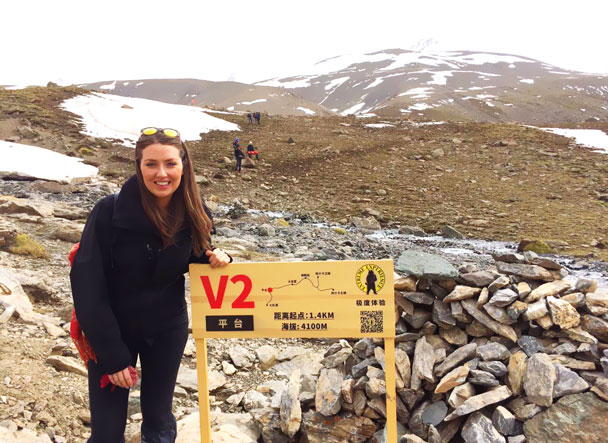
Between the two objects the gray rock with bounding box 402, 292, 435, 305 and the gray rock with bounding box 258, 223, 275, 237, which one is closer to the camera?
the gray rock with bounding box 402, 292, 435, 305

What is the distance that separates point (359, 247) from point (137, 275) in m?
9.63

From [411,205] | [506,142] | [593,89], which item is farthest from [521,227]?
[593,89]

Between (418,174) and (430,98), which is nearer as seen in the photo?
(418,174)

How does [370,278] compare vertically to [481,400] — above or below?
above

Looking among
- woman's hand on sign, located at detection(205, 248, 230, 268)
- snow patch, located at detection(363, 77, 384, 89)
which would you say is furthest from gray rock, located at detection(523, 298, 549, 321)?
snow patch, located at detection(363, 77, 384, 89)

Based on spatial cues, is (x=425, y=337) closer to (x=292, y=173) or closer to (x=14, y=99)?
(x=292, y=173)

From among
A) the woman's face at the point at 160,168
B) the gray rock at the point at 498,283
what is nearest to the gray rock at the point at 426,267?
the gray rock at the point at 498,283

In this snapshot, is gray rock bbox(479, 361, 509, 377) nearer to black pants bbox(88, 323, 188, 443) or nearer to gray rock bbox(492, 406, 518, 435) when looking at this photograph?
gray rock bbox(492, 406, 518, 435)

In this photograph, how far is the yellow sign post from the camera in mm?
3176

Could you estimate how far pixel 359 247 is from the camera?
11.9 m

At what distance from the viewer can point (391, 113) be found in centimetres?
8619

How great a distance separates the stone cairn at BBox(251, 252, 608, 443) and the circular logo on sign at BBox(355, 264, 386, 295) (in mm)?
1276

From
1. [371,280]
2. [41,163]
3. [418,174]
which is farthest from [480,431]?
[41,163]

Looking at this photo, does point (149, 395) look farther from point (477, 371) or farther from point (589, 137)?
point (589, 137)
